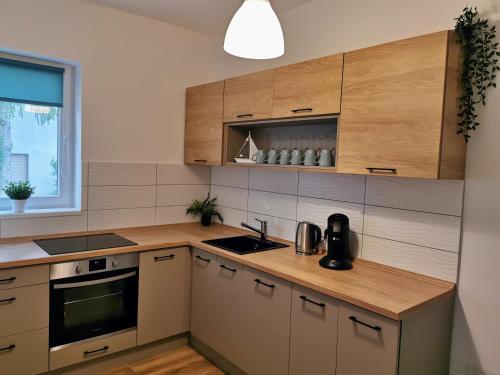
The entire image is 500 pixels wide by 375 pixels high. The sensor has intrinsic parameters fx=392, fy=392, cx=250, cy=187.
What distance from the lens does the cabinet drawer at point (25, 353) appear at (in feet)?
7.05

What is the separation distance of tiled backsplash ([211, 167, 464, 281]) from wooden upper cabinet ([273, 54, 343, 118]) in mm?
492

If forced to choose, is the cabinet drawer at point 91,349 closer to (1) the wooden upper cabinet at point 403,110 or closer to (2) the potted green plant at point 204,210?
(2) the potted green plant at point 204,210

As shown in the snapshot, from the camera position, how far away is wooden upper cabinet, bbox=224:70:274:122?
2559 millimetres

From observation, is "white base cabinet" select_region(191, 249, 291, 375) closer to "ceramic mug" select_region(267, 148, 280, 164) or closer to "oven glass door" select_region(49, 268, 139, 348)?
"oven glass door" select_region(49, 268, 139, 348)

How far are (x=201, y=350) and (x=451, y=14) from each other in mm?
2574

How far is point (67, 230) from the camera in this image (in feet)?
9.23

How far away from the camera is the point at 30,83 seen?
2719 mm

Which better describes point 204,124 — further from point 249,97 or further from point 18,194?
point 18,194

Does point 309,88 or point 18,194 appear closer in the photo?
point 309,88

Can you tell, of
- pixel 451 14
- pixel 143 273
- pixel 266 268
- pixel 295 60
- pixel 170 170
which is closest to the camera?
pixel 451 14

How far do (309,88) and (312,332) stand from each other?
1343mm

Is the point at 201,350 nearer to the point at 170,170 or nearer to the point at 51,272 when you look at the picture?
the point at 51,272

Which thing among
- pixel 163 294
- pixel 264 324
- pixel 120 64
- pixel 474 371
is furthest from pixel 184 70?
pixel 474 371

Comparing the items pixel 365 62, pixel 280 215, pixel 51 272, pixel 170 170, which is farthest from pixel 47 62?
pixel 365 62
